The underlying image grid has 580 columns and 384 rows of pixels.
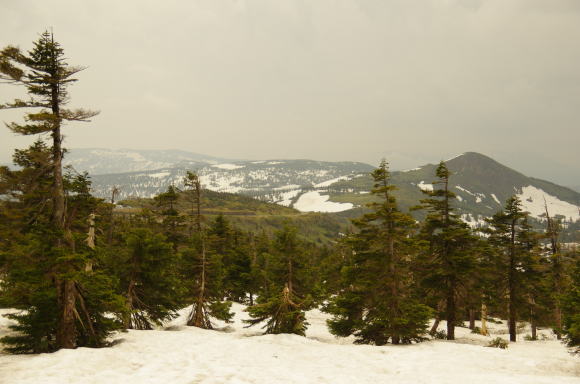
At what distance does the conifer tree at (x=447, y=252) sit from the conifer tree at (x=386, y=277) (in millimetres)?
4362

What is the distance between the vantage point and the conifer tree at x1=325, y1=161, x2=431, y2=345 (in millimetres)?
19734

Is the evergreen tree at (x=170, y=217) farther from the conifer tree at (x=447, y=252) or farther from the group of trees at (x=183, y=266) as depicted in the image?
the conifer tree at (x=447, y=252)

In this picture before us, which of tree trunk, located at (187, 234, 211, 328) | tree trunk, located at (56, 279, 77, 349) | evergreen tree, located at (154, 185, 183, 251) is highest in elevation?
evergreen tree, located at (154, 185, 183, 251)

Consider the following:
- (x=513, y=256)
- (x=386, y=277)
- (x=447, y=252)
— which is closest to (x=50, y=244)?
(x=386, y=277)

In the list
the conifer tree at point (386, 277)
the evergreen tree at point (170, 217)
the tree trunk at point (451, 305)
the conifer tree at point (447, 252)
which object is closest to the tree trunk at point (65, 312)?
the conifer tree at point (386, 277)

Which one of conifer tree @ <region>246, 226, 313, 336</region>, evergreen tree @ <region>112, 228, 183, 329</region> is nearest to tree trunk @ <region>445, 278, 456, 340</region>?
conifer tree @ <region>246, 226, 313, 336</region>

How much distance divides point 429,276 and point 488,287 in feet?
28.5

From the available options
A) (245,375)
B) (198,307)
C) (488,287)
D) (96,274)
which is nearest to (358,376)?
(245,375)

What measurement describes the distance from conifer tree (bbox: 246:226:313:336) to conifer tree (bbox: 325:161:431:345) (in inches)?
112

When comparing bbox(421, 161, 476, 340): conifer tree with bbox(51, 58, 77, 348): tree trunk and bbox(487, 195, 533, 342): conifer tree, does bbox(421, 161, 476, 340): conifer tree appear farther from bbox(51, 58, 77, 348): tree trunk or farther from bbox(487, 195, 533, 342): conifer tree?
bbox(51, 58, 77, 348): tree trunk

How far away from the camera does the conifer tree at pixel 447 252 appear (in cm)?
2350

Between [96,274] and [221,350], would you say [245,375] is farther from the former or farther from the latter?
[96,274]

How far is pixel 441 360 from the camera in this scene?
1523 centimetres

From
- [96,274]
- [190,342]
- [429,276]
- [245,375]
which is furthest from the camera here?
[429,276]
